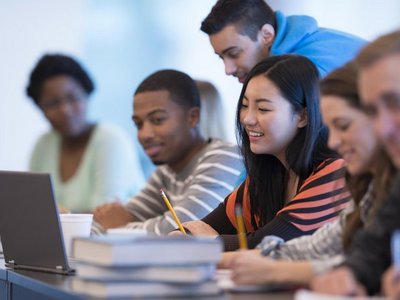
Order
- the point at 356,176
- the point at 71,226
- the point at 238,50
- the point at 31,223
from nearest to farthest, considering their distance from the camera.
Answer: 1. the point at 356,176
2. the point at 31,223
3. the point at 71,226
4. the point at 238,50

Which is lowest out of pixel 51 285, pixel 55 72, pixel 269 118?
pixel 51 285

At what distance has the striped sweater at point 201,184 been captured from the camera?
2787 millimetres

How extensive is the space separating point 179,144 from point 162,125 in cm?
8

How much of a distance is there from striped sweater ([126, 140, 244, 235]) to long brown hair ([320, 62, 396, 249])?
1.15 metres

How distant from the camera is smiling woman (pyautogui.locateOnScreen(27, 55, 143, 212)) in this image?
4.08 meters

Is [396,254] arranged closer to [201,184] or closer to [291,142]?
[291,142]

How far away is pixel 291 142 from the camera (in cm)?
217

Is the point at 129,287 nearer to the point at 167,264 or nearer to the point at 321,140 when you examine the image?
the point at 167,264

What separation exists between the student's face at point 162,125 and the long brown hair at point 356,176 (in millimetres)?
1381

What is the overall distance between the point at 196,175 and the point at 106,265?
1.48 metres

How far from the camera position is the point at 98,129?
4309 mm

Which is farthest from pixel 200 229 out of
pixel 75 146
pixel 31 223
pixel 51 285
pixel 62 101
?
pixel 62 101

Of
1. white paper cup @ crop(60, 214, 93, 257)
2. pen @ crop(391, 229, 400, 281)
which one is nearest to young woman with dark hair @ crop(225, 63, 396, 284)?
pen @ crop(391, 229, 400, 281)

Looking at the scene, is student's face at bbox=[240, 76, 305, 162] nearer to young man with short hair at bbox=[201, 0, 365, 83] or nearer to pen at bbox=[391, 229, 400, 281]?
young man with short hair at bbox=[201, 0, 365, 83]
